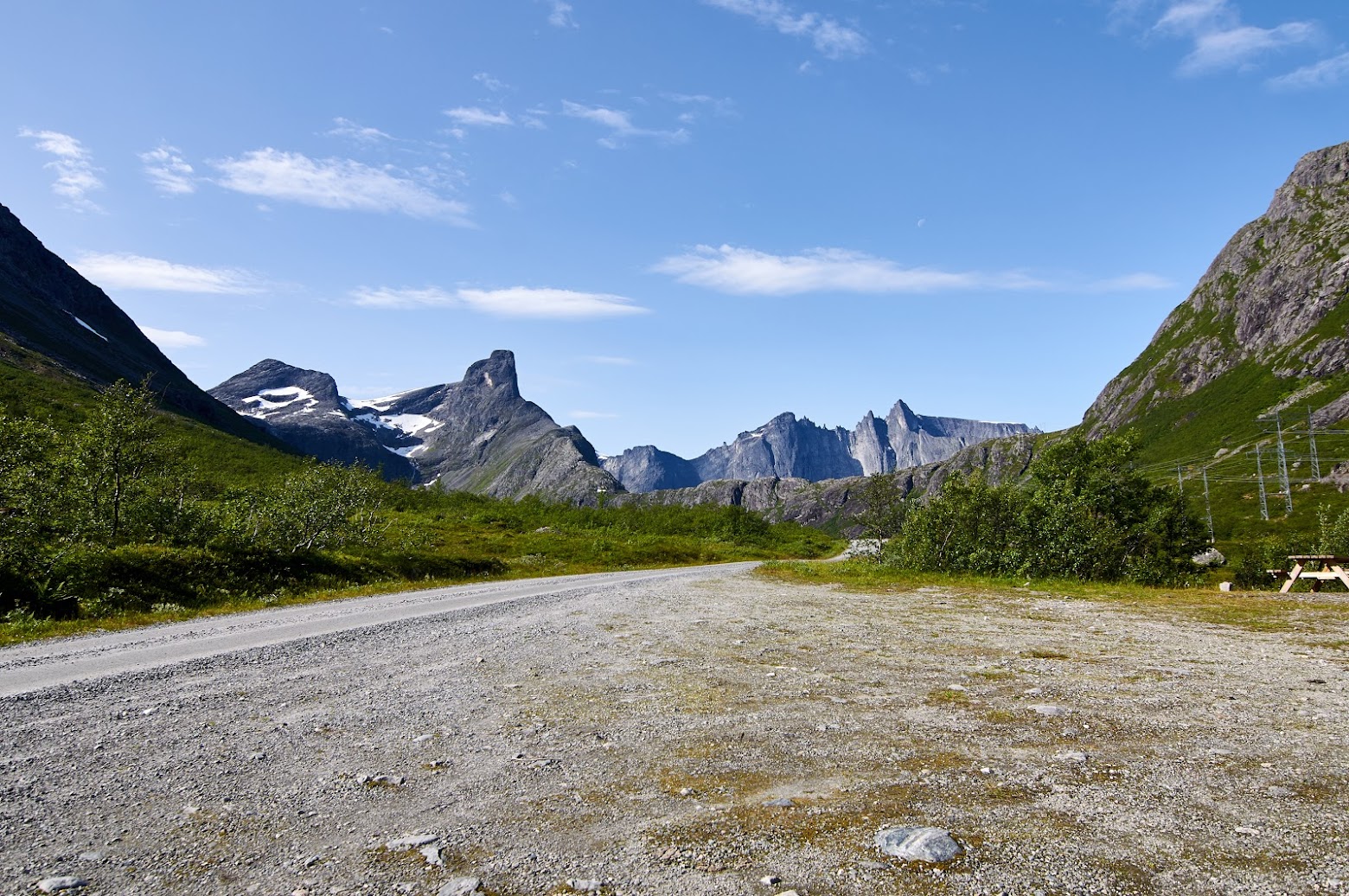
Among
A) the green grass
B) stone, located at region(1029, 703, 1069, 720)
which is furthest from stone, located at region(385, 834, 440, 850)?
the green grass

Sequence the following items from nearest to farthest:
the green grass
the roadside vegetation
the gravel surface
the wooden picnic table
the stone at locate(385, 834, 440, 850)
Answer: the gravel surface → the stone at locate(385, 834, 440, 850) → the green grass → the roadside vegetation → the wooden picnic table

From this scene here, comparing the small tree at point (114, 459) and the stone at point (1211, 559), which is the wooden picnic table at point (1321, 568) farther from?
the stone at point (1211, 559)

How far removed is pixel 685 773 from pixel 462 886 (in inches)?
99.6

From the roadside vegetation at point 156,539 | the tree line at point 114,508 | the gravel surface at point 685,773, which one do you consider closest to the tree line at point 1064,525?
the gravel surface at point 685,773

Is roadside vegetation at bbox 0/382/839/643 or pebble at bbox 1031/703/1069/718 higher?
roadside vegetation at bbox 0/382/839/643

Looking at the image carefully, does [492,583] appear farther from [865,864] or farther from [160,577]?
[865,864]

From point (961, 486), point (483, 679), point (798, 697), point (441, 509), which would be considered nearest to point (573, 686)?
point (483, 679)

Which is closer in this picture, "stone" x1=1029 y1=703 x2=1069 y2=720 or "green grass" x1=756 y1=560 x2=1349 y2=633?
"stone" x1=1029 y1=703 x2=1069 y2=720

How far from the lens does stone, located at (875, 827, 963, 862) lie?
475 cm

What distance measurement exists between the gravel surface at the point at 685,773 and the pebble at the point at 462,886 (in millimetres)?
23

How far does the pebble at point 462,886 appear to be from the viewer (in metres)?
4.44

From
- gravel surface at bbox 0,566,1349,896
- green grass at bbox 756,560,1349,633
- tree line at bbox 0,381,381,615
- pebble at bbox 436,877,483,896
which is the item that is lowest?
green grass at bbox 756,560,1349,633

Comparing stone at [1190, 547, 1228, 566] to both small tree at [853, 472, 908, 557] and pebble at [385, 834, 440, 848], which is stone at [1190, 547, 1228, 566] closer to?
small tree at [853, 472, 908, 557]

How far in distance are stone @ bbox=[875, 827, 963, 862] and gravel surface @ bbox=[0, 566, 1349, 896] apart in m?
0.09
